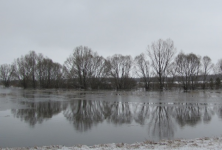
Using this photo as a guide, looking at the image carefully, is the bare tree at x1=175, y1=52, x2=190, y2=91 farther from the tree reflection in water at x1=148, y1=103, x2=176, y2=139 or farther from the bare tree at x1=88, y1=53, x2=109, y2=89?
the tree reflection in water at x1=148, y1=103, x2=176, y2=139

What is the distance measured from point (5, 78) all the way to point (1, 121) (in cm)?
12976

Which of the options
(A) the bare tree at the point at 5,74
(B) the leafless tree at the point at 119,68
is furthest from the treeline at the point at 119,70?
(A) the bare tree at the point at 5,74

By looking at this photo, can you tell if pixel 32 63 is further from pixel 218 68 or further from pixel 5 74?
pixel 218 68

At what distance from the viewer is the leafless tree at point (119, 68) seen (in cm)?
7731

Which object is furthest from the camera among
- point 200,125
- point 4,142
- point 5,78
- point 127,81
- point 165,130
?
point 5,78

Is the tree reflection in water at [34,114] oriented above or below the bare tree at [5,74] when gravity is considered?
below

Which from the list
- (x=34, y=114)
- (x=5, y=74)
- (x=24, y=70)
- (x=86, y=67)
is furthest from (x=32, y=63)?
(x=34, y=114)

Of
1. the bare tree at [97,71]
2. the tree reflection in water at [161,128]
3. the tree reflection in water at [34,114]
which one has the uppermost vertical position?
the bare tree at [97,71]

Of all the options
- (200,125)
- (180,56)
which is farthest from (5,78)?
(200,125)

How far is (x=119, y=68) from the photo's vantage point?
260 ft

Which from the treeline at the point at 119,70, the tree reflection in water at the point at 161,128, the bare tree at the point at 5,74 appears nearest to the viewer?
the tree reflection in water at the point at 161,128

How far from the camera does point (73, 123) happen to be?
13609mm

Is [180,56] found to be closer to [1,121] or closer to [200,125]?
[200,125]

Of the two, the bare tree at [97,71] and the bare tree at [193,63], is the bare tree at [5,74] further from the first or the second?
the bare tree at [193,63]
